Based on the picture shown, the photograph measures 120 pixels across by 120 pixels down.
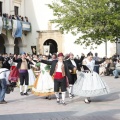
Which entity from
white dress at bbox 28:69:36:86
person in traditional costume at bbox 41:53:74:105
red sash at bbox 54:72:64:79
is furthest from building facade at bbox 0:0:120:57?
red sash at bbox 54:72:64:79

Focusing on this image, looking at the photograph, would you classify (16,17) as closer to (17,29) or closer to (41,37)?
(17,29)

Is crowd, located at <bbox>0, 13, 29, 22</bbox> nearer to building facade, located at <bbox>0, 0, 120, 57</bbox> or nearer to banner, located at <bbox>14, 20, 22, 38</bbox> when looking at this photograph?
banner, located at <bbox>14, 20, 22, 38</bbox>

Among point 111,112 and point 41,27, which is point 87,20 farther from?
point 111,112

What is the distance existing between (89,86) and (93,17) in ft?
53.4

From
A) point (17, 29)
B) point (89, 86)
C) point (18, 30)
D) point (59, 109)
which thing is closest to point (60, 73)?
point (89, 86)

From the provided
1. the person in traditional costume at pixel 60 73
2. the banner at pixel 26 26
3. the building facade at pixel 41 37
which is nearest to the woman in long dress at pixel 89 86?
the person in traditional costume at pixel 60 73

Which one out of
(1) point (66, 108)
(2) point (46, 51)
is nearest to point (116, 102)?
(1) point (66, 108)

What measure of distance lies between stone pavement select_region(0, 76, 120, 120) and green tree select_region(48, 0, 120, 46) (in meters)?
14.7

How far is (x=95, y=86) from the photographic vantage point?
11125 millimetres

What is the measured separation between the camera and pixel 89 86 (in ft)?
36.5

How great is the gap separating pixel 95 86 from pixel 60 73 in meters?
1.18

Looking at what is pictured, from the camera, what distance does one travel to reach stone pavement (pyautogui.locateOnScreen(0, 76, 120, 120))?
28.1 feet

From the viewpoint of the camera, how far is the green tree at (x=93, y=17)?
2642cm

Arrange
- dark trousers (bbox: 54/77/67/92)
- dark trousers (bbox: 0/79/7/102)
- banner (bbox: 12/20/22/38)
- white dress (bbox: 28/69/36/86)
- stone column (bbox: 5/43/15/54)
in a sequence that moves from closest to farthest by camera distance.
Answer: dark trousers (bbox: 54/77/67/92) < dark trousers (bbox: 0/79/7/102) < white dress (bbox: 28/69/36/86) < banner (bbox: 12/20/22/38) < stone column (bbox: 5/43/15/54)
